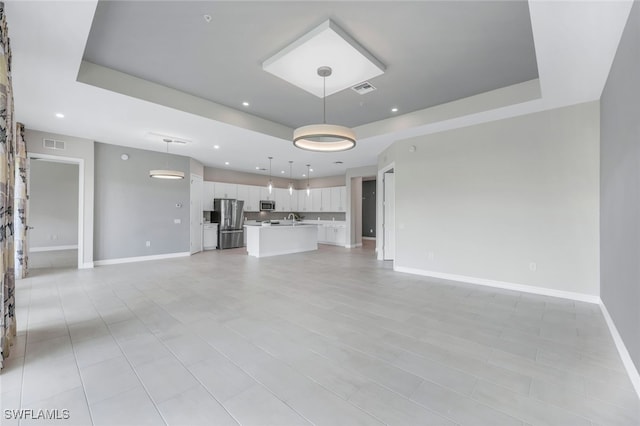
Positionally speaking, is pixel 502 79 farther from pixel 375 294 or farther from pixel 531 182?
pixel 375 294

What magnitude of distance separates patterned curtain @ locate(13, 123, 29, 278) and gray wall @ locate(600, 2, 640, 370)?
27.7 ft

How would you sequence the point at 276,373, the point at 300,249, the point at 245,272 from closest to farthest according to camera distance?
1. the point at 276,373
2. the point at 245,272
3. the point at 300,249

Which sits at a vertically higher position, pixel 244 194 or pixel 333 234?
pixel 244 194

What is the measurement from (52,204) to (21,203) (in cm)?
535

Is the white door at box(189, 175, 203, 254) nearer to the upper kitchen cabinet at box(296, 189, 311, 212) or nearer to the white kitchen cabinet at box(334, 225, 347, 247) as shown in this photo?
the upper kitchen cabinet at box(296, 189, 311, 212)

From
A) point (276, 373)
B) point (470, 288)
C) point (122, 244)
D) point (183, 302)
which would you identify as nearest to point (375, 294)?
point (470, 288)

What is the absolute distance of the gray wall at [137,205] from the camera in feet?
21.4

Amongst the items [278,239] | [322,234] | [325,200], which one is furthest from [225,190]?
[322,234]

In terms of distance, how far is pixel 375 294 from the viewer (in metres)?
4.28

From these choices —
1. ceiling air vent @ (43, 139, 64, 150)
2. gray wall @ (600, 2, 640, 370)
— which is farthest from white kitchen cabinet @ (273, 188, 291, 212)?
gray wall @ (600, 2, 640, 370)

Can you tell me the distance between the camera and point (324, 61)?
3295 millimetres

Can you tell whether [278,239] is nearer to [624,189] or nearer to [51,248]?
[624,189]

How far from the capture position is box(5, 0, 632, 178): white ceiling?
2398 millimetres

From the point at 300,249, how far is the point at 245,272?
11.1 feet
